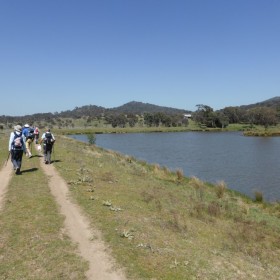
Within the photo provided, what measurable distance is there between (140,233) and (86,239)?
202cm

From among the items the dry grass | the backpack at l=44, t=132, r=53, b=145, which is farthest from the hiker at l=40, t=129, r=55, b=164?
the dry grass

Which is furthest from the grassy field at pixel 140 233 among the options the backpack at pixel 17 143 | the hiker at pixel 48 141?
the hiker at pixel 48 141

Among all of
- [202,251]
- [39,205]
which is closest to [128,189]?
[39,205]

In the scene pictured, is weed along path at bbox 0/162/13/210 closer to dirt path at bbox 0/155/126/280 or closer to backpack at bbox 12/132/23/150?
dirt path at bbox 0/155/126/280

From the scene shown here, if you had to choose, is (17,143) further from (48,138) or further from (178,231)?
(178,231)

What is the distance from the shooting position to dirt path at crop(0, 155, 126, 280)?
8.43m

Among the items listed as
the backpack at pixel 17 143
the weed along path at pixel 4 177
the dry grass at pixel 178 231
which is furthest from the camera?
the backpack at pixel 17 143

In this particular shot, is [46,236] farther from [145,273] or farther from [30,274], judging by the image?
[145,273]

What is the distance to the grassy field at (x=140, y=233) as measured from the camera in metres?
8.93

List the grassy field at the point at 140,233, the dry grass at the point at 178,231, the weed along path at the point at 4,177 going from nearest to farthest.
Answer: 1. the grassy field at the point at 140,233
2. the dry grass at the point at 178,231
3. the weed along path at the point at 4,177

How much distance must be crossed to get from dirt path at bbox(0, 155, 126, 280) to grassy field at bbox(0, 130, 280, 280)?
28 cm

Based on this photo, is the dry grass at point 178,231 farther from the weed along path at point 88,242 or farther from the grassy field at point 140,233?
the weed along path at point 88,242

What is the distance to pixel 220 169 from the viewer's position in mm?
42219

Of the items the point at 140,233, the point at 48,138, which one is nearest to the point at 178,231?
the point at 140,233
